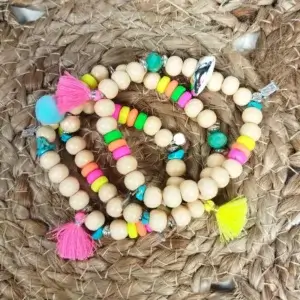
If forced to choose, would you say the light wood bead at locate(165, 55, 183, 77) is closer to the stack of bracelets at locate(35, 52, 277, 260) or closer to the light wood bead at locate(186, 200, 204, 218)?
the stack of bracelets at locate(35, 52, 277, 260)

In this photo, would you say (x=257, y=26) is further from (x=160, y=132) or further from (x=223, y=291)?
(x=223, y=291)

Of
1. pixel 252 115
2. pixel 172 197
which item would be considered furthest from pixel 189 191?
pixel 252 115

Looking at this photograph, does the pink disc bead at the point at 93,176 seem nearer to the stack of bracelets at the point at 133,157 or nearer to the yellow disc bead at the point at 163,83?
the stack of bracelets at the point at 133,157

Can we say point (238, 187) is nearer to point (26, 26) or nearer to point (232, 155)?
point (232, 155)

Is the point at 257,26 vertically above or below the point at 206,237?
above

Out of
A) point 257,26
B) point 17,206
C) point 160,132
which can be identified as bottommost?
point 17,206

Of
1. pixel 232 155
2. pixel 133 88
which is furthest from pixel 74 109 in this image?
pixel 232 155
